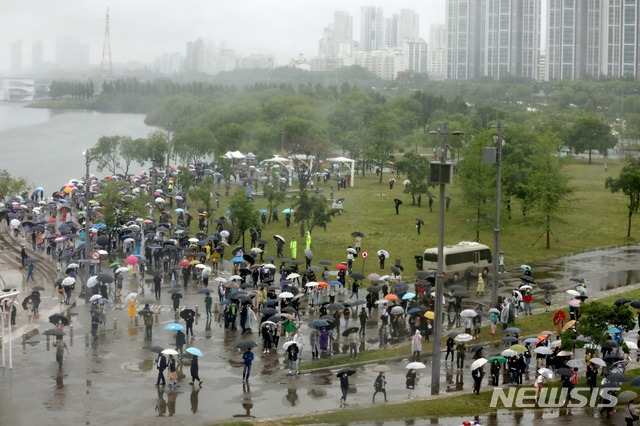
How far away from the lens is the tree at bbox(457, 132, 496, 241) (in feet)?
107

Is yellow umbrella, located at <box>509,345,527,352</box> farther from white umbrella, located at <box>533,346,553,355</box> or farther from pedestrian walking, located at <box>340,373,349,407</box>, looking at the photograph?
pedestrian walking, located at <box>340,373,349,407</box>

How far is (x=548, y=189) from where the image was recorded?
33469mm

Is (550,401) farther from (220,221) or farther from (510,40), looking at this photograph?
(510,40)

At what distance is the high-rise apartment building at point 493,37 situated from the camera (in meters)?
162

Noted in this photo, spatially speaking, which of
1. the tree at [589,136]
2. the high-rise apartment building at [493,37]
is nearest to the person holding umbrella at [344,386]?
the tree at [589,136]

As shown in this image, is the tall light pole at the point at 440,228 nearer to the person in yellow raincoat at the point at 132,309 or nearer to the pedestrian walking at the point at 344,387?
the pedestrian walking at the point at 344,387

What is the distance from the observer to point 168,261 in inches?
1069

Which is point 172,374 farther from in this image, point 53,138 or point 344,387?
point 53,138

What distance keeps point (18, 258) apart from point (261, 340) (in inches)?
542

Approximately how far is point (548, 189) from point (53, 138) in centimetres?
8042

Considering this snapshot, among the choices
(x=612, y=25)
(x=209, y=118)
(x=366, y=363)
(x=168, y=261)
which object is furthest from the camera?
(x=612, y=25)

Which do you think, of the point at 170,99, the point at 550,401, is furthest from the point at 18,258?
the point at 170,99

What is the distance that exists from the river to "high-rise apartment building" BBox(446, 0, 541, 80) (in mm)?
67891

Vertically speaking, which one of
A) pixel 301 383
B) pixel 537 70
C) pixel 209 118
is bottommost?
pixel 301 383
